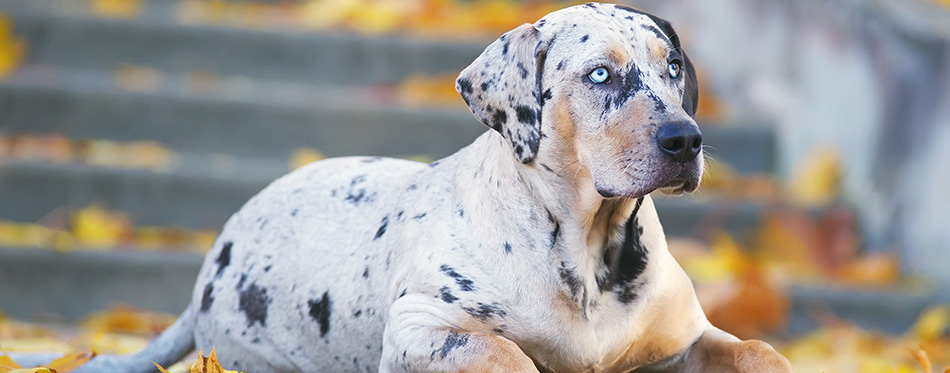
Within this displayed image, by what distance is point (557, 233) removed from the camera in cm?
291

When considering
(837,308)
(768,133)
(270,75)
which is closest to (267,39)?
(270,75)

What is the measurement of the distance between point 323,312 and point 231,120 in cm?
314

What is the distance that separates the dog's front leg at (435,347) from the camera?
2639 millimetres

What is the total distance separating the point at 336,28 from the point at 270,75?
1.89 ft

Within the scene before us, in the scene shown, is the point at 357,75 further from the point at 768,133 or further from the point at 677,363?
the point at 677,363

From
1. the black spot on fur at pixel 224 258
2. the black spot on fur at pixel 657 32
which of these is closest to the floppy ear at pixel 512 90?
the black spot on fur at pixel 657 32

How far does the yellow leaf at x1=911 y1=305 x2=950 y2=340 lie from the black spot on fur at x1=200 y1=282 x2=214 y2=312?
10.3ft

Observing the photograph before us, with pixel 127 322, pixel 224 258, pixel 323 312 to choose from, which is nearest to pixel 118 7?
pixel 127 322

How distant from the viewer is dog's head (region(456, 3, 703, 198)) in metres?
2.74

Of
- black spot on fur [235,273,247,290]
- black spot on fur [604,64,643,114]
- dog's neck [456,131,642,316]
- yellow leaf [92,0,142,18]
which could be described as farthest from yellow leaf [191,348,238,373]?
yellow leaf [92,0,142,18]

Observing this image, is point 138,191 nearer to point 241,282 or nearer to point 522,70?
point 241,282

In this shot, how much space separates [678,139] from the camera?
267 cm

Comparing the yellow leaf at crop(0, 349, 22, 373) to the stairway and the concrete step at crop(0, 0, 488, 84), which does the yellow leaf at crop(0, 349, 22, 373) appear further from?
the concrete step at crop(0, 0, 488, 84)

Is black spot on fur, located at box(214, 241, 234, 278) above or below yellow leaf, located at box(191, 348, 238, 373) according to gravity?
above
